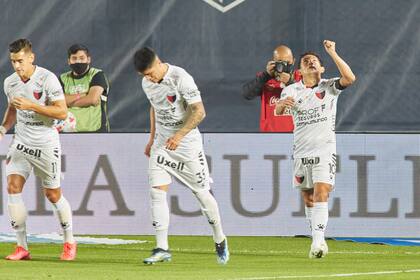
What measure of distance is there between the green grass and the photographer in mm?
1427

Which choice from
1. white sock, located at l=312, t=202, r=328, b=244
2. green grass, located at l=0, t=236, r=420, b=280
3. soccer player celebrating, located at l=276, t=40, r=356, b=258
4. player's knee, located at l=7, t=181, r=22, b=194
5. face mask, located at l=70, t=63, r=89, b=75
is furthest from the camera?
face mask, located at l=70, t=63, r=89, b=75

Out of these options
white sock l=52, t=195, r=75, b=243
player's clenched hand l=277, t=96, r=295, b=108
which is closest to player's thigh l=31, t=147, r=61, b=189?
white sock l=52, t=195, r=75, b=243

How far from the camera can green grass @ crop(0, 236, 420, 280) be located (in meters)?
11.1

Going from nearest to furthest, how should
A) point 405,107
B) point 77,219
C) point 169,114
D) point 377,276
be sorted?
point 377,276, point 169,114, point 77,219, point 405,107

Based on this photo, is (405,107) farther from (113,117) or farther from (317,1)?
(113,117)

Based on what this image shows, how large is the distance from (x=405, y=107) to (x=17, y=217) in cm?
694

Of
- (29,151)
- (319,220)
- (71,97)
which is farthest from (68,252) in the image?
(71,97)

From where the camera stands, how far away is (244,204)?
1609 centimetres

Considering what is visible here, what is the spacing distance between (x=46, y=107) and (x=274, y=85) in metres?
4.43

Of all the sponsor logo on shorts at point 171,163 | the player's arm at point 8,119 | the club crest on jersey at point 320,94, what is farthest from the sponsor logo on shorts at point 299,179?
the player's arm at point 8,119

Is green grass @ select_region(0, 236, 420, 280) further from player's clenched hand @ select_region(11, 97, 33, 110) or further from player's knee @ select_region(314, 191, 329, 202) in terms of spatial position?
player's clenched hand @ select_region(11, 97, 33, 110)

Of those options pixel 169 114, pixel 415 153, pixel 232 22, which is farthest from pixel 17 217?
pixel 232 22

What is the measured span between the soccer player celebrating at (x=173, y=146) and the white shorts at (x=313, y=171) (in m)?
1.54

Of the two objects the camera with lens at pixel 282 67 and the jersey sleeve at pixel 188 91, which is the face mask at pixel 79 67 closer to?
the camera with lens at pixel 282 67
